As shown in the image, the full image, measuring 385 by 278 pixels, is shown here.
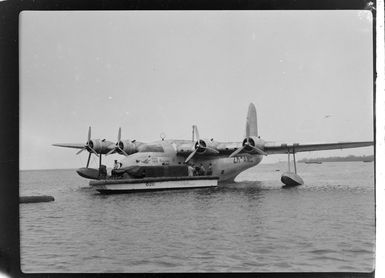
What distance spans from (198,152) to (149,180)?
10.6 feet

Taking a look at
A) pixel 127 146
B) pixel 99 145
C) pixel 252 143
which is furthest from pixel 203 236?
pixel 99 145

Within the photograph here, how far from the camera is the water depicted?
7902 mm

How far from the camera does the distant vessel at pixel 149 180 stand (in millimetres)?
19672

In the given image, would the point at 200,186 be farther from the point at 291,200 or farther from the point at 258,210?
the point at 258,210

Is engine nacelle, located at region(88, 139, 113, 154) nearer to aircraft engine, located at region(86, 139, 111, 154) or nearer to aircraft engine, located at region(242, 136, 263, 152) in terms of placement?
aircraft engine, located at region(86, 139, 111, 154)

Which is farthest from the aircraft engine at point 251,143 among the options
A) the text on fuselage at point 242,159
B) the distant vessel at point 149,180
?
the text on fuselage at point 242,159

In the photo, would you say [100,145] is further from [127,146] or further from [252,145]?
[252,145]

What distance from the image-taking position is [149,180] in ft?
66.7

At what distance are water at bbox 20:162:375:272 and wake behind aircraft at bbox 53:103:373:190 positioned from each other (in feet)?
15.1

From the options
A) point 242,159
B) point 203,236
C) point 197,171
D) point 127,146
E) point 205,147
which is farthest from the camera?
point 242,159

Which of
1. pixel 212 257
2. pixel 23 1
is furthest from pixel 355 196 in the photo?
pixel 23 1

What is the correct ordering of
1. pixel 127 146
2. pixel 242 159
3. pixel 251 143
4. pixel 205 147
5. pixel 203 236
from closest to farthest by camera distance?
pixel 203 236 < pixel 251 143 < pixel 205 147 < pixel 127 146 < pixel 242 159

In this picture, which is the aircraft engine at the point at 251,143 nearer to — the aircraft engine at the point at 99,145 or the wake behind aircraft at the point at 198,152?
the wake behind aircraft at the point at 198,152

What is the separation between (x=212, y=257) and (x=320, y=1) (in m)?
4.93
